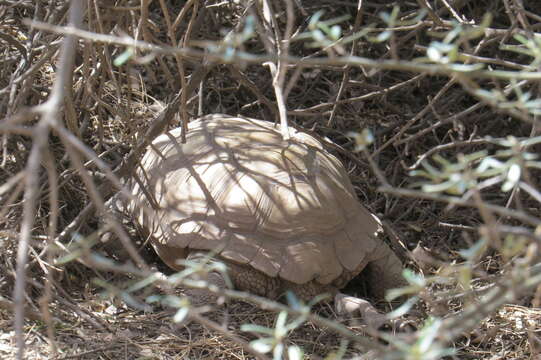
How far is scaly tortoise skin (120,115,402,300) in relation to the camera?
3.72 meters

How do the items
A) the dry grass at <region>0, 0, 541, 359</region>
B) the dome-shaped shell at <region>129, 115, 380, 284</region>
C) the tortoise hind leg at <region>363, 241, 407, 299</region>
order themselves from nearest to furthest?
the dry grass at <region>0, 0, 541, 359</region>
the dome-shaped shell at <region>129, 115, 380, 284</region>
the tortoise hind leg at <region>363, 241, 407, 299</region>

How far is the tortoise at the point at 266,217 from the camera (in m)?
3.72

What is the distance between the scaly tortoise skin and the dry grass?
0.21 meters

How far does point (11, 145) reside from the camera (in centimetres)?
421

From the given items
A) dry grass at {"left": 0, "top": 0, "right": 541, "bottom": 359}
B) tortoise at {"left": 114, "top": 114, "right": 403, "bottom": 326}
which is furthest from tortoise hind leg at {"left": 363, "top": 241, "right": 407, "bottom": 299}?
dry grass at {"left": 0, "top": 0, "right": 541, "bottom": 359}

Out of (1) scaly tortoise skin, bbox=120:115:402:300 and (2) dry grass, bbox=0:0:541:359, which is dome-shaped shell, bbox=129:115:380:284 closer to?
(1) scaly tortoise skin, bbox=120:115:402:300

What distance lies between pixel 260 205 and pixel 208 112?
163 centimetres

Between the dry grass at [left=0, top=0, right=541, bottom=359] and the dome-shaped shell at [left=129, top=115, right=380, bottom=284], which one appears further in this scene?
the dome-shaped shell at [left=129, top=115, right=380, bottom=284]

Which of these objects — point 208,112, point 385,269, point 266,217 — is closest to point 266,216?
point 266,217

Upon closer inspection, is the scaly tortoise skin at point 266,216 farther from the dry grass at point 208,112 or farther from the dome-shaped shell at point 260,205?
the dry grass at point 208,112

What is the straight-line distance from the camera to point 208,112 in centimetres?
528

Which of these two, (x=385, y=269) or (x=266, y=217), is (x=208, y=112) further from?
(x=385, y=269)

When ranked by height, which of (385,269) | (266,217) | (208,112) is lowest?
(385,269)

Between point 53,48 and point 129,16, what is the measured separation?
44 centimetres
